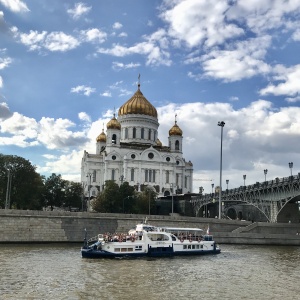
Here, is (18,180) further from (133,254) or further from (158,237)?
(133,254)

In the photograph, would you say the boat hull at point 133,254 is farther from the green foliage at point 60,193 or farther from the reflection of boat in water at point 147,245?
the green foliage at point 60,193

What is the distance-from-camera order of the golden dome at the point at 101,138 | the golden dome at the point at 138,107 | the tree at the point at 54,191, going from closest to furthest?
the tree at the point at 54,191 < the golden dome at the point at 138,107 < the golden dome at the point at 101,138

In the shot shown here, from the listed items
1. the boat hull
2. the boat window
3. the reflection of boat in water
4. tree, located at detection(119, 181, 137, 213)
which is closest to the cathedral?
tree, located at detection(119, 181, 137, 213)

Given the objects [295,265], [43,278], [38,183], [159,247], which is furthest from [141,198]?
[43,278]

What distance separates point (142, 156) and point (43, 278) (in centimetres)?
8415

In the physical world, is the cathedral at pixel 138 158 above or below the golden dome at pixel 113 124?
below

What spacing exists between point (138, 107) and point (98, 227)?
64.3m

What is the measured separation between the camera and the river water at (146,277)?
2503 cm

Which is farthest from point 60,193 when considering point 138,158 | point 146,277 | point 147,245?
point 146,277

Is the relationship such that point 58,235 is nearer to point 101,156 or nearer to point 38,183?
point 38,183

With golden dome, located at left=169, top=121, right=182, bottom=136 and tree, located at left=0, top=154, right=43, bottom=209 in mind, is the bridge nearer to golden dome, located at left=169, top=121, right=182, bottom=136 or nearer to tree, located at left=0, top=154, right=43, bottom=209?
tree, located at left=0, top=154, right=43, bottom=209

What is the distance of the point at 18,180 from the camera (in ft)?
235

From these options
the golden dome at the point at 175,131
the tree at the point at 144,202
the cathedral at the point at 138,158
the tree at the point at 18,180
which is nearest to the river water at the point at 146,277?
the tree at the point at 18,180

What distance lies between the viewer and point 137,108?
12012cm
